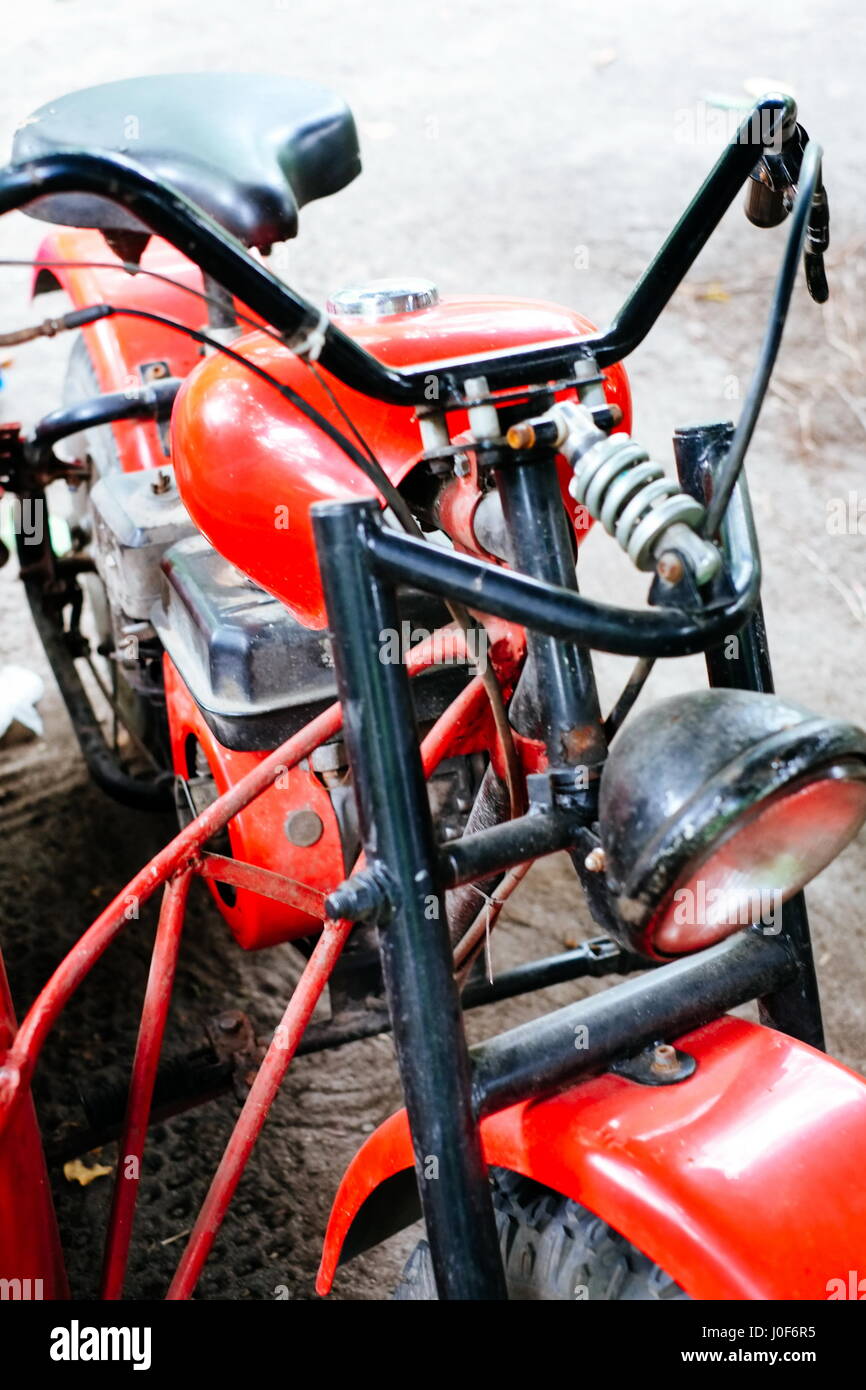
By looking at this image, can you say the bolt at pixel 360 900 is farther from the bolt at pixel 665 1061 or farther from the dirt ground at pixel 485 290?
the dirt ground at pixel 485 290

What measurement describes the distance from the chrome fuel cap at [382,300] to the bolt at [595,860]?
626 mm

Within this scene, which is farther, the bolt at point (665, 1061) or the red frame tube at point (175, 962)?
the red frame tube at point (175, 962)

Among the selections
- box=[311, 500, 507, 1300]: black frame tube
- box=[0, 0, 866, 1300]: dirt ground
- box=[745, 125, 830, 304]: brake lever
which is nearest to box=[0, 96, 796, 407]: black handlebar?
box=[745, 125, 830, 304]: brake lever

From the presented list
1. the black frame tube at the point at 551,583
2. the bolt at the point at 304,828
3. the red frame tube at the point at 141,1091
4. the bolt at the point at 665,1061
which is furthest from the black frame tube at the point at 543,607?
the bolt at the point at 304,828

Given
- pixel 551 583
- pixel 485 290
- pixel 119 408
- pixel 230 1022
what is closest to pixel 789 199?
pixel 551 583

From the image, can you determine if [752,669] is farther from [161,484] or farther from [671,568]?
[161,484]

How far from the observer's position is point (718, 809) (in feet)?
3.05

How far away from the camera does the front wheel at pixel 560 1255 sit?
113 cm

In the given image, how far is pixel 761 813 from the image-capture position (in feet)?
3.12

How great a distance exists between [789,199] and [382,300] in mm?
412

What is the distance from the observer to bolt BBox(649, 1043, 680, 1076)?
1184mm

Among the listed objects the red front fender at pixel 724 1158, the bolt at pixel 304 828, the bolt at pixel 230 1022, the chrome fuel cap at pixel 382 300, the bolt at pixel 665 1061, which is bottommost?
the bolt at pixel 230 1022

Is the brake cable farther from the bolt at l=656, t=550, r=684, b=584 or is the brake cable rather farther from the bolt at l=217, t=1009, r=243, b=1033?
the bolt at l=217, t=1009, r=243, b=1033

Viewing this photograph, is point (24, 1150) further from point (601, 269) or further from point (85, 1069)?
point (601, 269)
